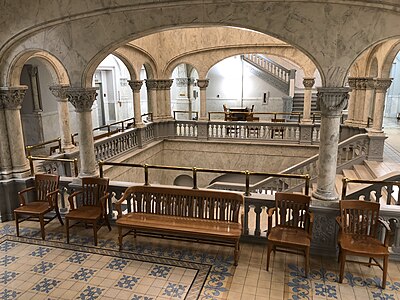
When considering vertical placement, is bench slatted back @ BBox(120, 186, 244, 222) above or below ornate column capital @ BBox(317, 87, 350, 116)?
below

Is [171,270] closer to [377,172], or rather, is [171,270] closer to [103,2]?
[103,2]

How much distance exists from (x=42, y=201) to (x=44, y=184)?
13.8 inches

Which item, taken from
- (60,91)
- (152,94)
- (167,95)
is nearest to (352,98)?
(167,95)

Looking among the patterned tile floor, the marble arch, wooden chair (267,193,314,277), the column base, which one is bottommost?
the patterned tile floor

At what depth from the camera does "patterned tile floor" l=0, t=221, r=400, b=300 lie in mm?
5180

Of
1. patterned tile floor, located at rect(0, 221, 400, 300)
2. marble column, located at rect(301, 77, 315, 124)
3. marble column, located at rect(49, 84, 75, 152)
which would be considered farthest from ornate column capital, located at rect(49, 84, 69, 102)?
marble column, located at rect(301, 77, 315, 124)

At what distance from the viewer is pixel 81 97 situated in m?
6.93

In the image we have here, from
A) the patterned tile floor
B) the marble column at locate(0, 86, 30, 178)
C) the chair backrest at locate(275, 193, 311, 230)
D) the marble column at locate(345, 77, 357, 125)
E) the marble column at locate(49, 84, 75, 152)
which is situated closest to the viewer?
the patterned tile floor

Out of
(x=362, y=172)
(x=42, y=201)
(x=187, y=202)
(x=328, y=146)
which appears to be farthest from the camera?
(x=362, y=172)

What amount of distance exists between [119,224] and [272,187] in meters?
5.41

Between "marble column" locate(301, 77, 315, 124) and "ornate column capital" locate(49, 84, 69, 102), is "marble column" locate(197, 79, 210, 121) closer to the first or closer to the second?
"marble column" locate(301, 77, 315, 124)

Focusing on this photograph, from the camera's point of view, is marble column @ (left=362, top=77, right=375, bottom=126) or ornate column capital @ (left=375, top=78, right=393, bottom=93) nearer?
ornate column capital @ (left=375, top=78, right=393, bottom=93)

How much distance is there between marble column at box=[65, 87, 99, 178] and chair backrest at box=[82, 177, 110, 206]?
1.06 feet

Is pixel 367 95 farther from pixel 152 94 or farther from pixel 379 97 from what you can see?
pixel 152 94
